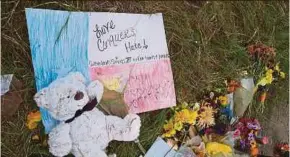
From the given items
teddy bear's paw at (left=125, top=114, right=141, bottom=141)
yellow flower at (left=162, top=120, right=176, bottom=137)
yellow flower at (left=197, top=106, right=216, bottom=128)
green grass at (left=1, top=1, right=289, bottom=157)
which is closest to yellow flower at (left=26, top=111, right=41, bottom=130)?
green grass at (left=1, top=1, right=289, bottom=157)

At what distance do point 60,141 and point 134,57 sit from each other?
0.99ft

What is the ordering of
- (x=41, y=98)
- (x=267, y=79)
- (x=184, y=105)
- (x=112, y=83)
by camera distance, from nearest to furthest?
(x=41, y=98), (x=112, y=83), (x=184, y=105), (x=267, y=79)

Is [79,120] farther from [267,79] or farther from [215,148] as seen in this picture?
[267,79]

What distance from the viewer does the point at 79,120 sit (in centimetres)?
114

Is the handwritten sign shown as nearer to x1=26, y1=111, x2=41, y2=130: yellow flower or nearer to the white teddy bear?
the white teddy bear

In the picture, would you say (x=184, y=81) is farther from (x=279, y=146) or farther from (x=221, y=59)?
(x=279, y=146)

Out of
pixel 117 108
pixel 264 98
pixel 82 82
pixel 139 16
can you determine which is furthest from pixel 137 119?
pixel 264 98

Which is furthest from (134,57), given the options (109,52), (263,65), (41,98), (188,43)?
(263,65)

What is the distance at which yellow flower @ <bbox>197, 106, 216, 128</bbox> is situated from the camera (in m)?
1.33

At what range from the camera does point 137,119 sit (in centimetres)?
121

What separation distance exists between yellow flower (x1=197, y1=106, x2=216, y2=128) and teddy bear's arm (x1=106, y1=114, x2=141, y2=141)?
210 mm

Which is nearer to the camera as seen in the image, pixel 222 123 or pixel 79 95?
pixel 79 95

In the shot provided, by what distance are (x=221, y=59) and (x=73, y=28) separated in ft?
1.51

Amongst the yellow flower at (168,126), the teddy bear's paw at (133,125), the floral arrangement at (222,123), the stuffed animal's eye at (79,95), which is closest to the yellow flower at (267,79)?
the floral arrangement at (222,123)
